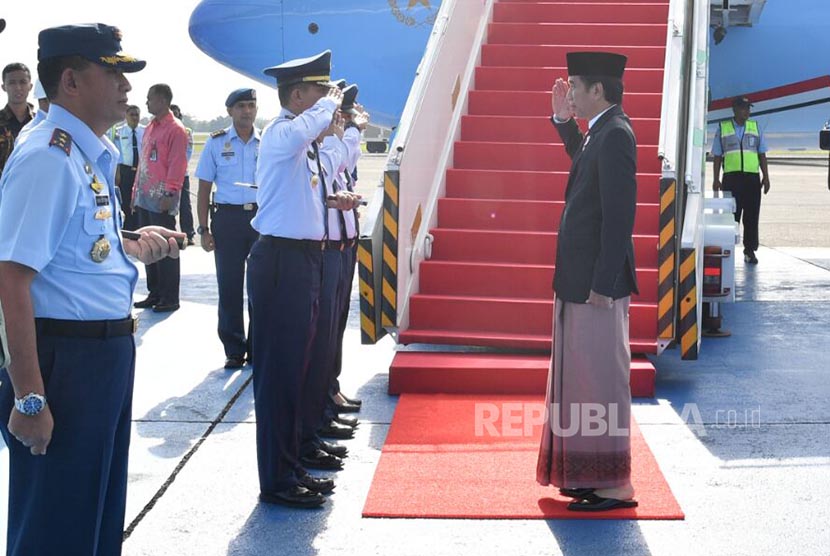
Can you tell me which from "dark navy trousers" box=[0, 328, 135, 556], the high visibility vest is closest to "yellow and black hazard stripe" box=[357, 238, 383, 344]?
"dark navy trousers" box=[0, 328, 135, 556]

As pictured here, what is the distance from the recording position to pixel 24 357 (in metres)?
2.40

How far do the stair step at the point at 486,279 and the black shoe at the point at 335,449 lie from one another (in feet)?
6.66

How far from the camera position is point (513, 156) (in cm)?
752

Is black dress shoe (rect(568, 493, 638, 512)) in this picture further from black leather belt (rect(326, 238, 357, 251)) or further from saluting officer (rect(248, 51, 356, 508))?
black leather belt (rect(326, 238, 357, 251))

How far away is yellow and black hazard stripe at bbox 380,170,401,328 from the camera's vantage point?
6.04m

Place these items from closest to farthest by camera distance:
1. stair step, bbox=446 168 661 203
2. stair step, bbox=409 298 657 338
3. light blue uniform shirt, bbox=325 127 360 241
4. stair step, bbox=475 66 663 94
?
light blue uniform shirt, bbox=325 127 360 241 → stair step, bbox=409 298 657 338 → stair step, bbox=446 168 661 203 → stair step, bbox=475 66 663 94

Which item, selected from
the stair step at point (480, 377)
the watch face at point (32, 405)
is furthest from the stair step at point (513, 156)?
the watch face at point (32, 405)

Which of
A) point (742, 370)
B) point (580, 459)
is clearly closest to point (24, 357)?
point (580, 459)

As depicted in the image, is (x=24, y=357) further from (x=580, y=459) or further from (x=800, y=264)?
(x=800, y=264)

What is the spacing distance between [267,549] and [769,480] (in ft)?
6.88

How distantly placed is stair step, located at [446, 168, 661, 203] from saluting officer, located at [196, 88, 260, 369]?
1.49 metres

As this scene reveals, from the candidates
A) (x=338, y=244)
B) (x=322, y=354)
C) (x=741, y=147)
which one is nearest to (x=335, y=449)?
(x=322, y=354)

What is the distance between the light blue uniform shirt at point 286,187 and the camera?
4.06 m

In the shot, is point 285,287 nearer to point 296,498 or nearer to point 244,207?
point 296,498
